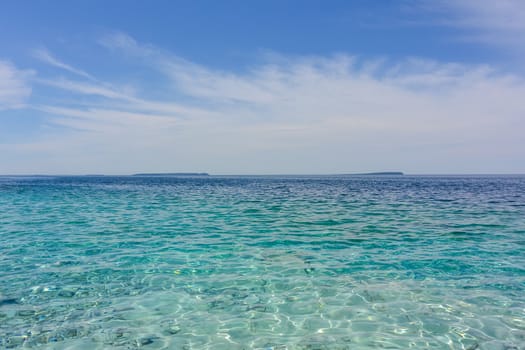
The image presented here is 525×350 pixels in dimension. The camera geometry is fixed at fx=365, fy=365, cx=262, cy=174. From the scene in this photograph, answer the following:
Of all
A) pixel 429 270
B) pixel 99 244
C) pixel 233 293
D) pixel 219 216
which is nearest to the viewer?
pixel 233 293

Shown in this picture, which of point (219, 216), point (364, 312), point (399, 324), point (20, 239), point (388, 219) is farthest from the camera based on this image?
point (219, 216)

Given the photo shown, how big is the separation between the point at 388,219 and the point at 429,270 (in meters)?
11.5

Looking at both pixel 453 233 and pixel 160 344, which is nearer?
pixel 160 344

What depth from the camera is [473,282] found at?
32.1ft

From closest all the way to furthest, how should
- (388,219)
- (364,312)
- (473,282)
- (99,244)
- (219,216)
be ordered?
(364,312), (473,282), (99,244), (388,219), (219,216)

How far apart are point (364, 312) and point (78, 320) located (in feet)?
19.5

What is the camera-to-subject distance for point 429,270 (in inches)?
432

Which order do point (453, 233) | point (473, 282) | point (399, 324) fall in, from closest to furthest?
point (399, 324) → point (473, 282) → point (453, 233)

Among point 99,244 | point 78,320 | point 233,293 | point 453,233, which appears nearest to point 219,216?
point 99,244

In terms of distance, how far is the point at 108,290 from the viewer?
9219 millimetres

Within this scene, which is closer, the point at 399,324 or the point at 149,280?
the point at 399,324

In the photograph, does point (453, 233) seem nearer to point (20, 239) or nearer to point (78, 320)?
point (78, 320)

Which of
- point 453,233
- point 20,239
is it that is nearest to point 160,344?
point 20,239

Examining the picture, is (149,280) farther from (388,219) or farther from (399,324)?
(388,219)
